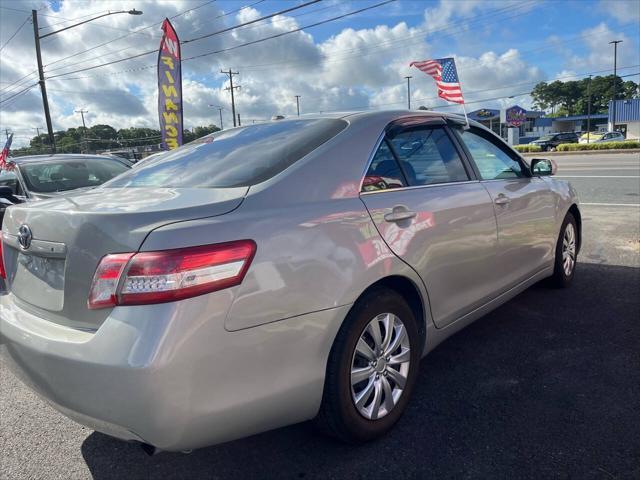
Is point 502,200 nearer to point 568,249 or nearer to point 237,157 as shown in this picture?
point 568,249

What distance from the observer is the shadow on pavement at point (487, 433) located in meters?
2.32

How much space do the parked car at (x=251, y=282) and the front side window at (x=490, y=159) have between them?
37 cm

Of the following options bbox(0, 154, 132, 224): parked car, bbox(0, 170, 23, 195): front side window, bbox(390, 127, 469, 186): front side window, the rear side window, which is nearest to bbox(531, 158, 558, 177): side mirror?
bbox(390, 127, 469, 186): front side window

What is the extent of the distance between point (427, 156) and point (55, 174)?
220 inches

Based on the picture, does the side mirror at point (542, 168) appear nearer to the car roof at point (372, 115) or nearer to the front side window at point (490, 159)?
the front side window at point (490, 159)

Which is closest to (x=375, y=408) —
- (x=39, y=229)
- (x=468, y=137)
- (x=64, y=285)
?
(x=64, y=285)

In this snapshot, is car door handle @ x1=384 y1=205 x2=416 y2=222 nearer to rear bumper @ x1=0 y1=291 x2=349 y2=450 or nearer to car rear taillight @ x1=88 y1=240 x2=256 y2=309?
rear bumper @ x1=0 y1=291 x2=349 y2=450

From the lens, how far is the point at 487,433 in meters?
2.54

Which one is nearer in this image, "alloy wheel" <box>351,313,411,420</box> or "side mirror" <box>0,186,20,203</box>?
"alloy wheel" <box>351,313,411,420</box>

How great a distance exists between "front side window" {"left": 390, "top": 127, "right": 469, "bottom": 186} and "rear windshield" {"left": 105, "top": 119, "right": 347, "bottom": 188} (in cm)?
42

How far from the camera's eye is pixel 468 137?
353cm

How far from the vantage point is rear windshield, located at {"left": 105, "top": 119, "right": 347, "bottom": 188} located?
2.40 m

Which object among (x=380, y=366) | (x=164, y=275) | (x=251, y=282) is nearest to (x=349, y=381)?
(x=380, y=366)

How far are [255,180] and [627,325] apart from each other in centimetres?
314
